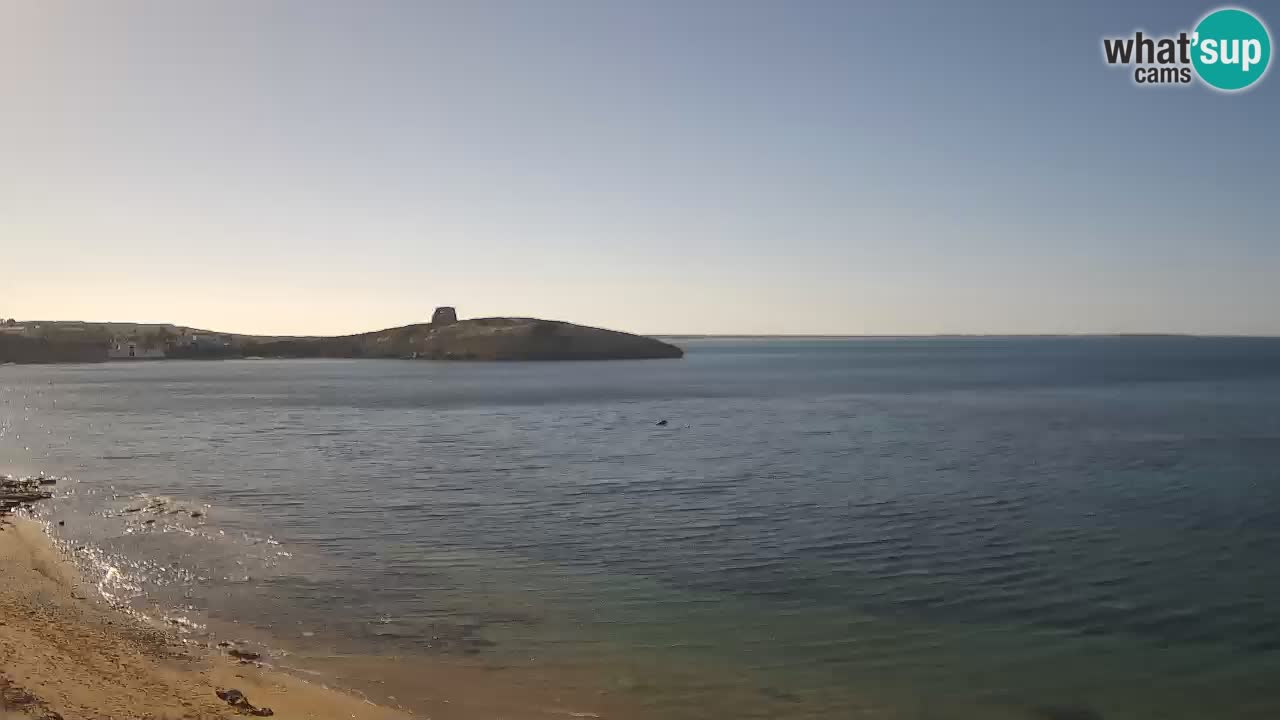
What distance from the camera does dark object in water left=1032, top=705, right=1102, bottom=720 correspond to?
41.8 ft

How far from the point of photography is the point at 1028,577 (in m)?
20.1

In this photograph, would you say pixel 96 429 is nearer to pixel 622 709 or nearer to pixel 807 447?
pixel 807 447

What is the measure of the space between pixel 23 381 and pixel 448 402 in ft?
287

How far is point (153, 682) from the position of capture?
1273 centimetres

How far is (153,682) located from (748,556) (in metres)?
13.8

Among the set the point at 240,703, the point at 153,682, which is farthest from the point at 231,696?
the point at 153,682

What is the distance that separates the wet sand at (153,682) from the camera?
1141cm

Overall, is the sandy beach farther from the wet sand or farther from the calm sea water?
the calm sea water

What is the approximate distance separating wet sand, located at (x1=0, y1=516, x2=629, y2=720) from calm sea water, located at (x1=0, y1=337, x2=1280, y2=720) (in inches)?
52.9

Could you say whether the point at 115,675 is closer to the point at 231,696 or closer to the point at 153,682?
the point at 153,682

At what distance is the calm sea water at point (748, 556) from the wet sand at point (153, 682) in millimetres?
1344

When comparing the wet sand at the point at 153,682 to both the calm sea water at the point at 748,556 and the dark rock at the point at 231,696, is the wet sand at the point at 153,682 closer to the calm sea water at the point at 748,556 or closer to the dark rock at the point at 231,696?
the dark rock at the point at 231,696

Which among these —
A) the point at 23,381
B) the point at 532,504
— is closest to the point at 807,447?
the point at 532,504

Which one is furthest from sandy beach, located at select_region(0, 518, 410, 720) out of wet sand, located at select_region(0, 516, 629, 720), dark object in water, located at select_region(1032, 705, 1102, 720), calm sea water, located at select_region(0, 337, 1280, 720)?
dark object in water, located at select_region(1032, 705, 1102, 720)
